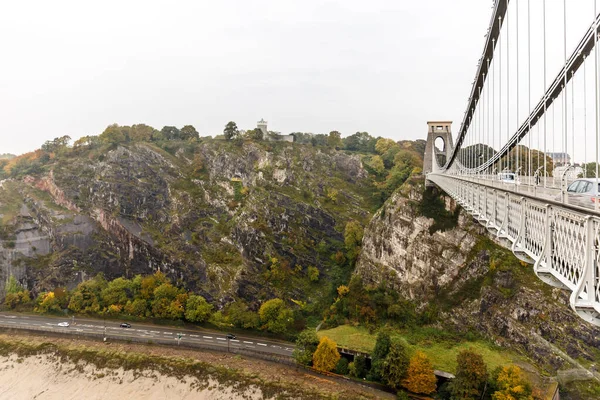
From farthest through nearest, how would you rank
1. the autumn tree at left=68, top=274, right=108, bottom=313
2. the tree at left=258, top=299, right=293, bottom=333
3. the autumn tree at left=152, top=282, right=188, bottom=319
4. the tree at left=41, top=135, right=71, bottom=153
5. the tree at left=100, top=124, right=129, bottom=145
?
the tree at left=41, top=135, right=71, bottom=153, the tree at left=100, top=124, right=129, bottom=145, the autumn tree at left=68, top=274, right=108, bottom=313, the autumn tree at left=152, top=282, right=188, bottom=319, the tree at left=258, top=299, right=293, bottom=333

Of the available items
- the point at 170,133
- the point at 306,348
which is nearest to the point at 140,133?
the point at 170,133

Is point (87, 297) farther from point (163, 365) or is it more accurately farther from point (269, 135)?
point (269, 135)

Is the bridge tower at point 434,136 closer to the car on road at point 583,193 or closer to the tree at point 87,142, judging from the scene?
the car on road at point 583,193

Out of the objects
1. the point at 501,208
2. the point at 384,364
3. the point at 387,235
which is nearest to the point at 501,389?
the point at 384,364

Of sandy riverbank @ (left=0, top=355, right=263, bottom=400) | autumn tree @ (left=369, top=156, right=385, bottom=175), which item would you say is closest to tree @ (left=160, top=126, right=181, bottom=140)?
autumn tree @ (left=369, top=156, right=385, bottom=175)

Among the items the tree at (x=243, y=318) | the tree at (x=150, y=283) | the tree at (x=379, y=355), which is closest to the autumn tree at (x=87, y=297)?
the tree at (x=150, y=283)

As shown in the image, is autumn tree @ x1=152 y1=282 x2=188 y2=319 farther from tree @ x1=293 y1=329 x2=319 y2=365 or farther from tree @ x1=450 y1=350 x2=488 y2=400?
tree @ x1=450 y1=350 x2=488 y2=400
